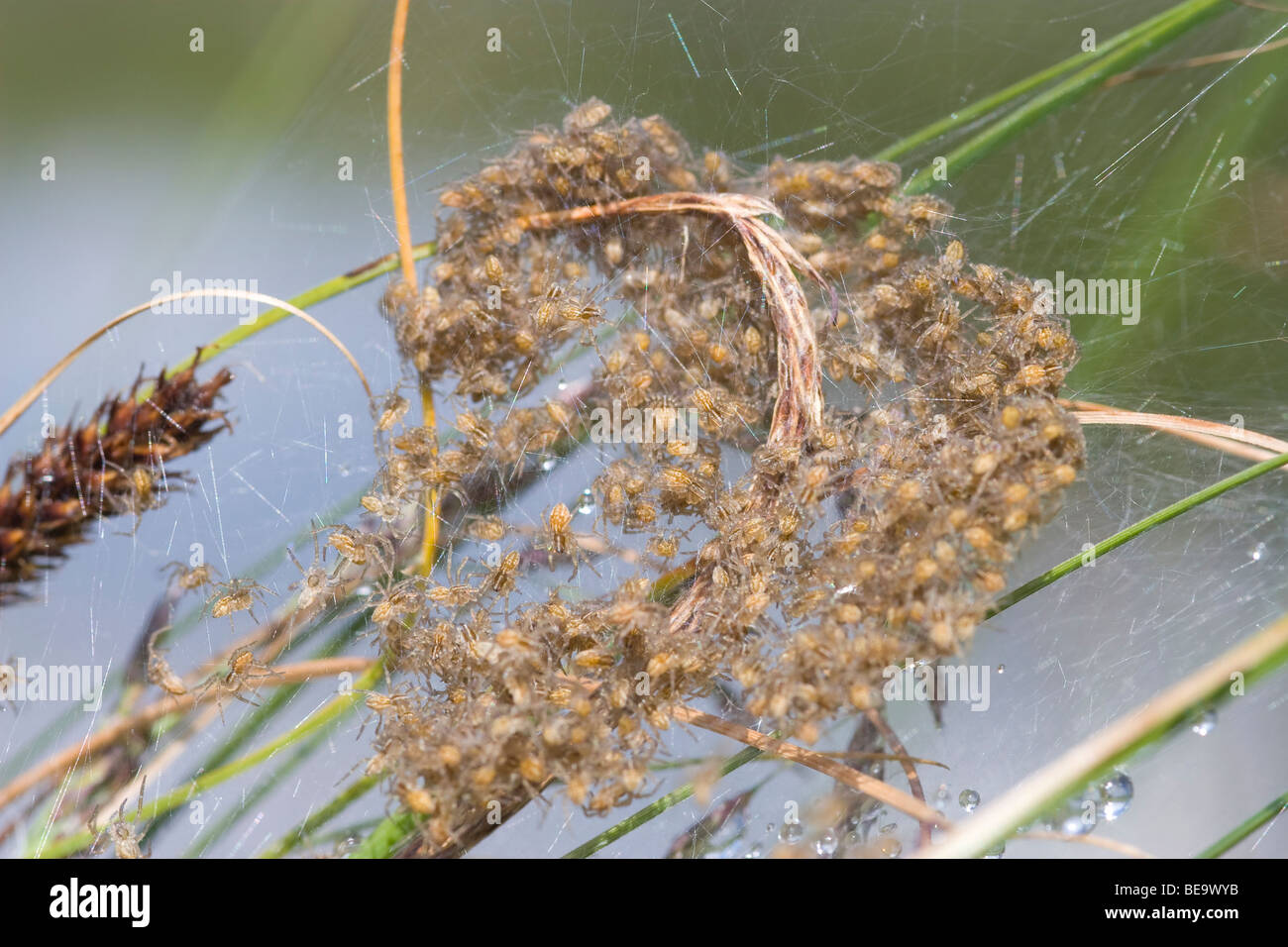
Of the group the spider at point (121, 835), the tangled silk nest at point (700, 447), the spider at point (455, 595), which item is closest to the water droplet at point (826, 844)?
the tangled silk nest at point (700, 447)

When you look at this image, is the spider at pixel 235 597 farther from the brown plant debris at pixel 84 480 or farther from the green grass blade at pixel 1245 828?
the green grass blade at pixel 1245 828

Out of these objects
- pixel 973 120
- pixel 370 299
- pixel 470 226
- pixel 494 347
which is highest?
pixel 973 120

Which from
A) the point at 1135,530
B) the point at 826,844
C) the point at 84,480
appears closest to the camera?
the point at 1135,530

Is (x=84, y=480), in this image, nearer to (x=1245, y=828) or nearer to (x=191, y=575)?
(x=191, y=575)

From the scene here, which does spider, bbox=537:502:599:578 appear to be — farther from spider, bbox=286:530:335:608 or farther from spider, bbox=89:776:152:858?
spider, bbox=89:776:152:858

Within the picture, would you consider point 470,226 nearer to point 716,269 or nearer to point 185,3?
point 716,269

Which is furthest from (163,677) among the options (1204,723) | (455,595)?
(1204,723)
